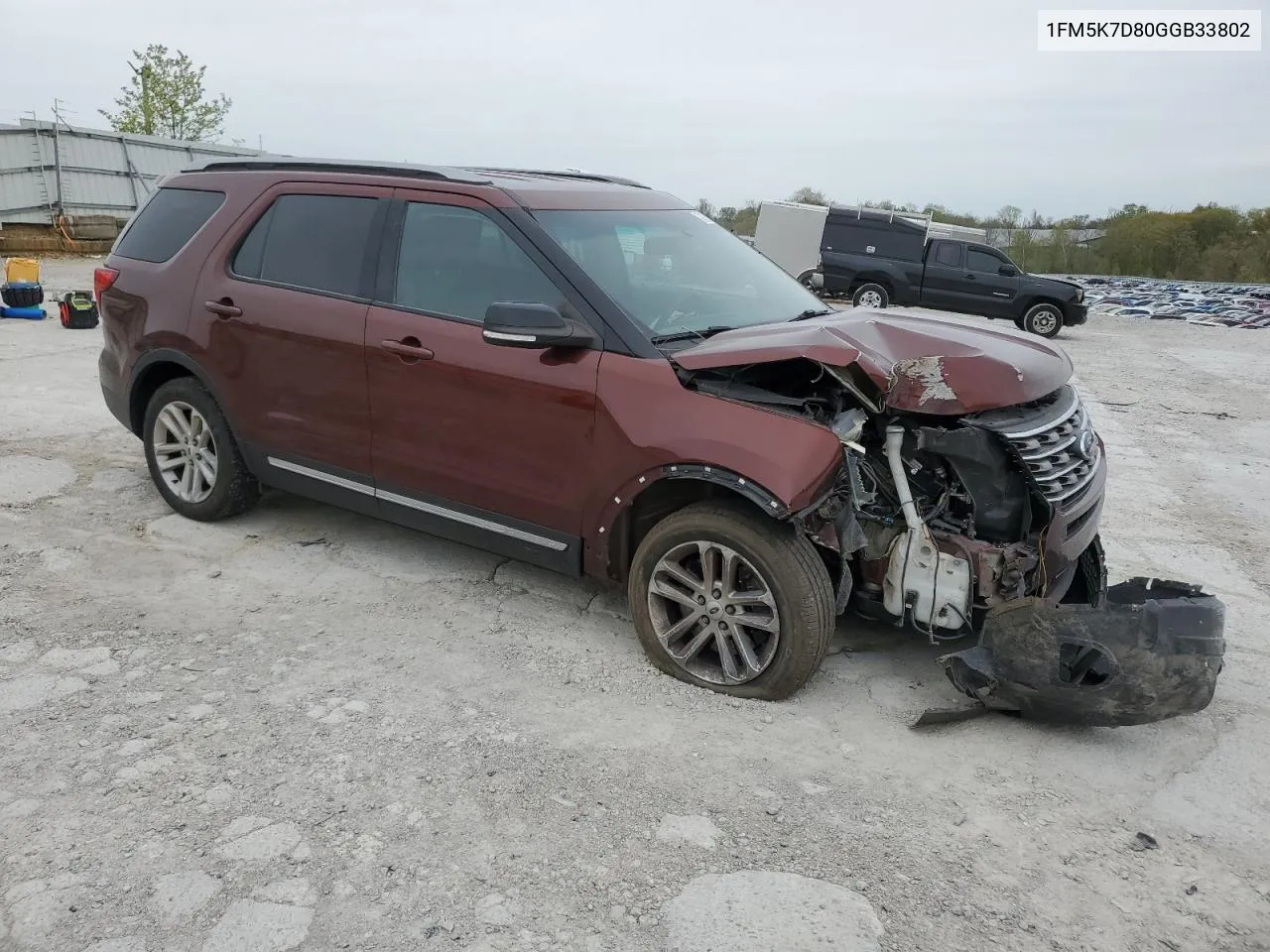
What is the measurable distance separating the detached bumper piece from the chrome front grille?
42 centimetres

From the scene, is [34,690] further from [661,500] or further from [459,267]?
[661,500]

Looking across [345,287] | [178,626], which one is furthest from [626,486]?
[178,626]

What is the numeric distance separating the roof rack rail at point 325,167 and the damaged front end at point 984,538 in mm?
1664

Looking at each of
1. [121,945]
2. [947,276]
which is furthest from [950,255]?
[121,945]

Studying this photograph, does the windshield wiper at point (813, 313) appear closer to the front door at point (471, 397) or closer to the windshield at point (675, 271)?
the windshield at point (675, 271)

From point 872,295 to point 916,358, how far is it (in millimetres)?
17462

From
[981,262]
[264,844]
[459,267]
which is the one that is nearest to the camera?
[264,844]

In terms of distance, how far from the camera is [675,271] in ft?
13.7

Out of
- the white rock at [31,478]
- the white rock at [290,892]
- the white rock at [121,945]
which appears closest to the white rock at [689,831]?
the white rock at [290,892]

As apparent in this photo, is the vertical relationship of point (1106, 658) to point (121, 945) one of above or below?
above

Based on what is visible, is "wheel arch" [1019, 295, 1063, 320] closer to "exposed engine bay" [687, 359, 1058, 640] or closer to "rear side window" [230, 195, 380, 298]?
"exposed engine bay" [687, 359, 1058, 640]

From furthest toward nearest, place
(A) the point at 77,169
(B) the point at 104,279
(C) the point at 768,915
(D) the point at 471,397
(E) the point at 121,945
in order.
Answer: (A) the point at 77,169 < (B) the point at 104,279 < (D) the point at 471,397 < (C) the point at 768,915 < (E) the point at 121,945

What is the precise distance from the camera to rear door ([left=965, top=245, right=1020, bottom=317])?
18.9 m

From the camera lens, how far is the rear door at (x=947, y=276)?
19344 mm
